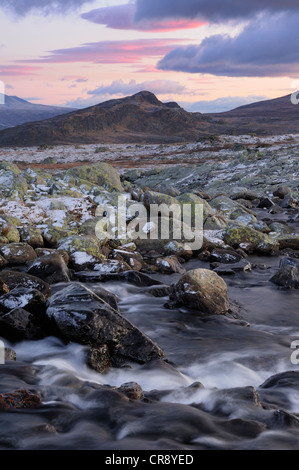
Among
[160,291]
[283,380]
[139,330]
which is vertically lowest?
[283,380]

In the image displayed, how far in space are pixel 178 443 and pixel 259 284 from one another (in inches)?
355

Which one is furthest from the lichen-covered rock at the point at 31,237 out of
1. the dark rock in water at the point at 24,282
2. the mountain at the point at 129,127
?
the mountain at the point at 129,127

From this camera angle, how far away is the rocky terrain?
17.6 feet

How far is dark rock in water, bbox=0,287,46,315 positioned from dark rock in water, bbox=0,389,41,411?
3.19 m

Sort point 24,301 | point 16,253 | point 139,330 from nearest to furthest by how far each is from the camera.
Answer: point 139,330 < point 24,301 < point 16,253

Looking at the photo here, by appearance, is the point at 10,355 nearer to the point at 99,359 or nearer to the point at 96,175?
the point at 99,359

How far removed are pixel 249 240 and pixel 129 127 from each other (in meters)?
140

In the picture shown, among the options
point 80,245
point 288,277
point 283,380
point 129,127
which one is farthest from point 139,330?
point 129,127

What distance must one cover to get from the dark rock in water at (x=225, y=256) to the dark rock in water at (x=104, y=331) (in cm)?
796

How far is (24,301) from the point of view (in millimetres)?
8898
